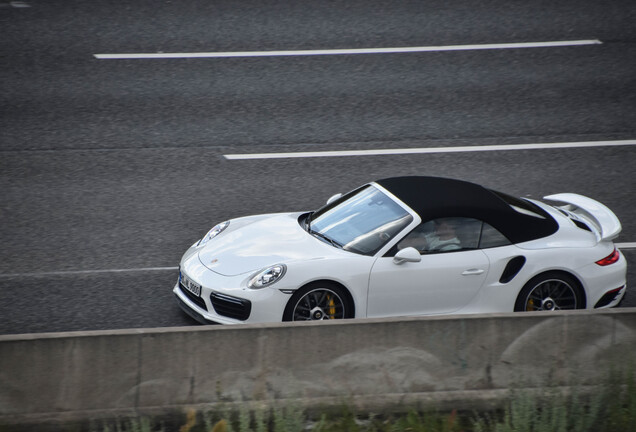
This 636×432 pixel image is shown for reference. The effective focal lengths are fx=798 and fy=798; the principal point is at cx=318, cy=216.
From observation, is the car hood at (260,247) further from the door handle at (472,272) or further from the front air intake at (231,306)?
the door handle at (472,272)

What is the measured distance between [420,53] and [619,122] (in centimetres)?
364

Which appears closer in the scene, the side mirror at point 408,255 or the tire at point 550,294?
the side mirror at point 408,255

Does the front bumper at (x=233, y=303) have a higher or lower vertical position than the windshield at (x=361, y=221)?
lower

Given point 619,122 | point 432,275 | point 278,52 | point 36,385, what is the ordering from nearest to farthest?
point 36,385 < point 432,275 < point 619,122 < point 278,52

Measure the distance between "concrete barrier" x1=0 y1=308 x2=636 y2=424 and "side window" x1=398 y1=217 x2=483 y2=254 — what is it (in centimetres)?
126

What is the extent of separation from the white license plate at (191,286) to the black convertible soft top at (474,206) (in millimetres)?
2091

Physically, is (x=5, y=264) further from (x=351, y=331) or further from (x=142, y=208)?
(x=351, y=331)

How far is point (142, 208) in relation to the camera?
9.77m

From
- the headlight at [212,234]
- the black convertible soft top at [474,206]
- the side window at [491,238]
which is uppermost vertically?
the black convertible soft top at [474,206]

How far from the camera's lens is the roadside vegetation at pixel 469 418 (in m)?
5.42

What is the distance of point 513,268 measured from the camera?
7277 millimetres

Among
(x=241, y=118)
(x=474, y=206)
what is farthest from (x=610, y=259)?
(x=241, y=118)

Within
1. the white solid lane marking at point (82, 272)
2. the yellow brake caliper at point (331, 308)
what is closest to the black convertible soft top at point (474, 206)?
the yellow brake caliper at point (331, 308)

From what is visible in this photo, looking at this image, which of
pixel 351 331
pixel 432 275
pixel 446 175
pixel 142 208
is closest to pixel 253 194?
pixel 142 208
